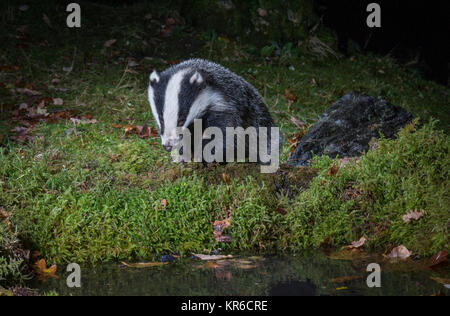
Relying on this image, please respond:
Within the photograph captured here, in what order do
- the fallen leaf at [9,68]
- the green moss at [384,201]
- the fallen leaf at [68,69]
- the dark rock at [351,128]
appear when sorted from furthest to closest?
the fallen leaf at [68,69]
the fallen leaf at [9,68]
the dark rock at [351,128]
the green moss at [384,201]

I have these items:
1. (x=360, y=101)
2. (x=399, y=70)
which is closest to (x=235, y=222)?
(x=360, y=101)

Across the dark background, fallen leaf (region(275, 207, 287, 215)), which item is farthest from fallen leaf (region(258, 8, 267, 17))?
fallen leaf (region(275, 207, 287, 215))

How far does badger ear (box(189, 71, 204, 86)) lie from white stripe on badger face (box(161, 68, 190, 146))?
10 centimetres

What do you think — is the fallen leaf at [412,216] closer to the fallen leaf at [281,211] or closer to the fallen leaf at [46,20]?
the fallen leaf at [281,211]

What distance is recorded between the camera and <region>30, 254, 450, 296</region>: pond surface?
10.6 feet

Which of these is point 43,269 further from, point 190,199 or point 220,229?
point 220,229

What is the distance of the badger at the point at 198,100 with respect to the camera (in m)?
4.43

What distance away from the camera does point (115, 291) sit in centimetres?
326

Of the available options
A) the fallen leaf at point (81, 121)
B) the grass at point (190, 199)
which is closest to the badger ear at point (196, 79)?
the grass at point (190, 199)

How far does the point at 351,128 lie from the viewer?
210 inches

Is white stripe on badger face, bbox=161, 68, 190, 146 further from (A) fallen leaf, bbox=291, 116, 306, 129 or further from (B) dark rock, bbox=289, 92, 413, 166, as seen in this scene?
(A) fallen leaf, bbox=291, 116, 306, 129

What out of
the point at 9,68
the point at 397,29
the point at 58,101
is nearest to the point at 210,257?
the point at 58,101

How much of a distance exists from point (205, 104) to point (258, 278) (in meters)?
1.89

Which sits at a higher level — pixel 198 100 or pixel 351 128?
pixel 198 100
